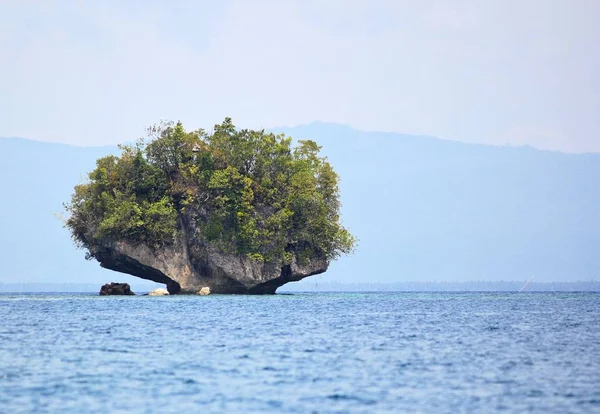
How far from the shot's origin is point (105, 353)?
123ft

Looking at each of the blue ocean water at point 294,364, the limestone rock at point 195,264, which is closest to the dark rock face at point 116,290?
the limestone rock at point 195,264

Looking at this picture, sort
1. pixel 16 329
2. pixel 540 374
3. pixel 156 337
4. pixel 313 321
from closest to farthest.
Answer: pixel 540 374
pixel 156 337
pixel 16 329
pixel 313 321

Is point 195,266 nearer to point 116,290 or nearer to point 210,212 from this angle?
point 210,212

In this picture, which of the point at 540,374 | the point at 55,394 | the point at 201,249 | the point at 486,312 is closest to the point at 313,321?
the point at 486,312

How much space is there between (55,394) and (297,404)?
7.04m

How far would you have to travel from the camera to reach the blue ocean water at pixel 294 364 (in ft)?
88.5

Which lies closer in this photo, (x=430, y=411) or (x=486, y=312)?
(x=430, y=411)

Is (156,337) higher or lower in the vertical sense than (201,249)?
lower

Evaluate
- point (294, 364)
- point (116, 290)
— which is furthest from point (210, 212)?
point (294, 364)

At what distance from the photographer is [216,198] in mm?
84500

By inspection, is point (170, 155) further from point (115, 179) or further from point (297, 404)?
point (297, 404)

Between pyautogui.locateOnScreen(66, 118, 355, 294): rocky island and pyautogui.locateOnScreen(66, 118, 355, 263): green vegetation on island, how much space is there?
→ 9 centimetres

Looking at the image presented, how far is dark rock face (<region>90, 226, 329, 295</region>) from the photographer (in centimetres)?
8538

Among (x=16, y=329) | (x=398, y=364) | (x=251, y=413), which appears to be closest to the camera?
(x=251, y=413)
